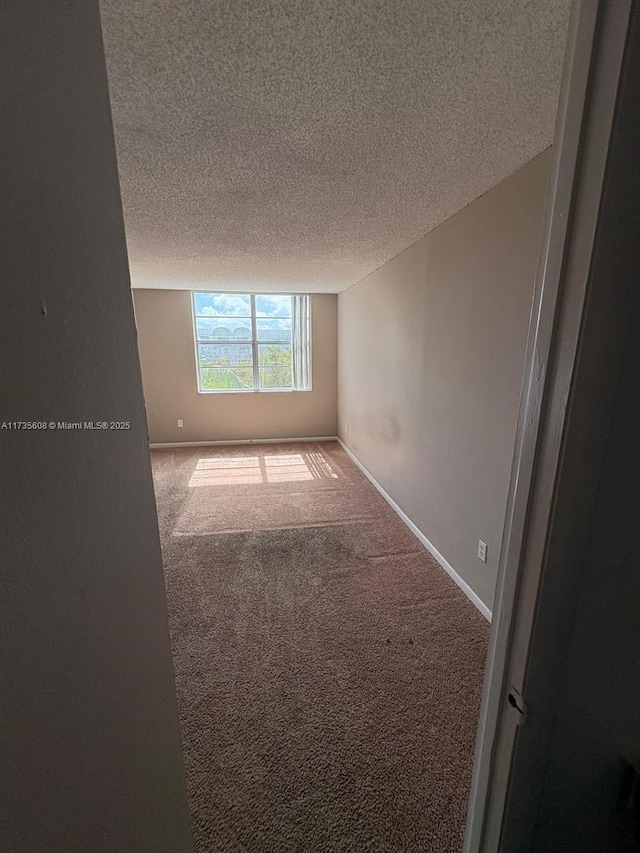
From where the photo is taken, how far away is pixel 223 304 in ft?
16.2

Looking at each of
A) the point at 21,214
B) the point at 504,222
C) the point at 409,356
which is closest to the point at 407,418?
the point at 409,356

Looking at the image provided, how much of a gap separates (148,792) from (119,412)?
0.75 metres

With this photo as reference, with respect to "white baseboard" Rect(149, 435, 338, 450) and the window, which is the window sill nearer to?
the window

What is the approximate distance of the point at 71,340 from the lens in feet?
1.63

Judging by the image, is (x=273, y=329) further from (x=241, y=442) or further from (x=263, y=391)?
(x=241, y=442)

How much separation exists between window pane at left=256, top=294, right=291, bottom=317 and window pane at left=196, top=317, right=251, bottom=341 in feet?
0.84

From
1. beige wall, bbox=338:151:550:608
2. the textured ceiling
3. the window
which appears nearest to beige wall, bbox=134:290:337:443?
the window

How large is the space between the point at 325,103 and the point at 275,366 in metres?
4.24

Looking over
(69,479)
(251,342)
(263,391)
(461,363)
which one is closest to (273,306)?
(251,342)

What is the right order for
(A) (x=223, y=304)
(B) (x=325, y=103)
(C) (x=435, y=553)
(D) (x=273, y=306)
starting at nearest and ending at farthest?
(B) (x=325, y=103), (C) (x=435, y=553), (A) (x=223, y=304), (D) (x=273, y=306)

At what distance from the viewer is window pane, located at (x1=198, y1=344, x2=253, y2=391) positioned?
199 inches

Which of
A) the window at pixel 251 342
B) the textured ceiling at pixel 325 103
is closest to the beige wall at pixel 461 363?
the textured ceiling at pixel 325 103

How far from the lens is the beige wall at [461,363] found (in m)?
1.59

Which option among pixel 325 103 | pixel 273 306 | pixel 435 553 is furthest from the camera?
pixel 273 306
